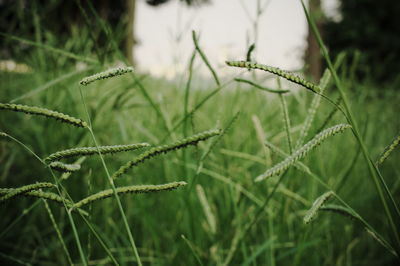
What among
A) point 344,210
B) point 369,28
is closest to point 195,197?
point 344,210

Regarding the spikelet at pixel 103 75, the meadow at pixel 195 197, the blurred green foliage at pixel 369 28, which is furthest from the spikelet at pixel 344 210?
the blurred green foliage at pixel 369 28

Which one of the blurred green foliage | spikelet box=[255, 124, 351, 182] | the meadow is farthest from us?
the blurred green foliage

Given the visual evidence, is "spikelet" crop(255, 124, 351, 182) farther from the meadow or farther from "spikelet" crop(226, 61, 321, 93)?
the meadow


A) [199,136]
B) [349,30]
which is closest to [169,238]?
[199,136]

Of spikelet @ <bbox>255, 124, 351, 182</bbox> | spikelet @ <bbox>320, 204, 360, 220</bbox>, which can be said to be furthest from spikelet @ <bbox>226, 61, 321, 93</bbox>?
spikelet @ <bbox>320, 204, 360, 220</bbox>

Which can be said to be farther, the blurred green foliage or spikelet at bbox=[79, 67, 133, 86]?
the blurred green foliage

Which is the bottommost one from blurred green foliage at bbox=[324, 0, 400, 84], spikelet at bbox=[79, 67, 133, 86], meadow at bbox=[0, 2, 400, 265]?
meadow at bbox=[0, 2, 400, 265]

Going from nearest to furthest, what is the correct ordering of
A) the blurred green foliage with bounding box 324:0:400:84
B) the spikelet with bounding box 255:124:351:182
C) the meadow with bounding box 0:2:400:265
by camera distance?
the spikelet with bounding box 255:124:351:182 < the meadow with bounding box 0:2:400:265 < the blurred green foliage with bounding box 324:0:400:84

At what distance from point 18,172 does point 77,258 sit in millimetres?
431

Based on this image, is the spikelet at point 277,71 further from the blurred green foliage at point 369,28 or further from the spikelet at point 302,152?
the blurred green foliage at point 369,28

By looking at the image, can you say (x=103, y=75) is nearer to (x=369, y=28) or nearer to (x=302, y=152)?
(x=302, y=152)

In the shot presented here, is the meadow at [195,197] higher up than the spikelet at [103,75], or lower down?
lower down

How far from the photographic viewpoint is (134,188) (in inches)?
11.0

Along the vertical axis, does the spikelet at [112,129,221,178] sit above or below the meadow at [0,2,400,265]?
above
